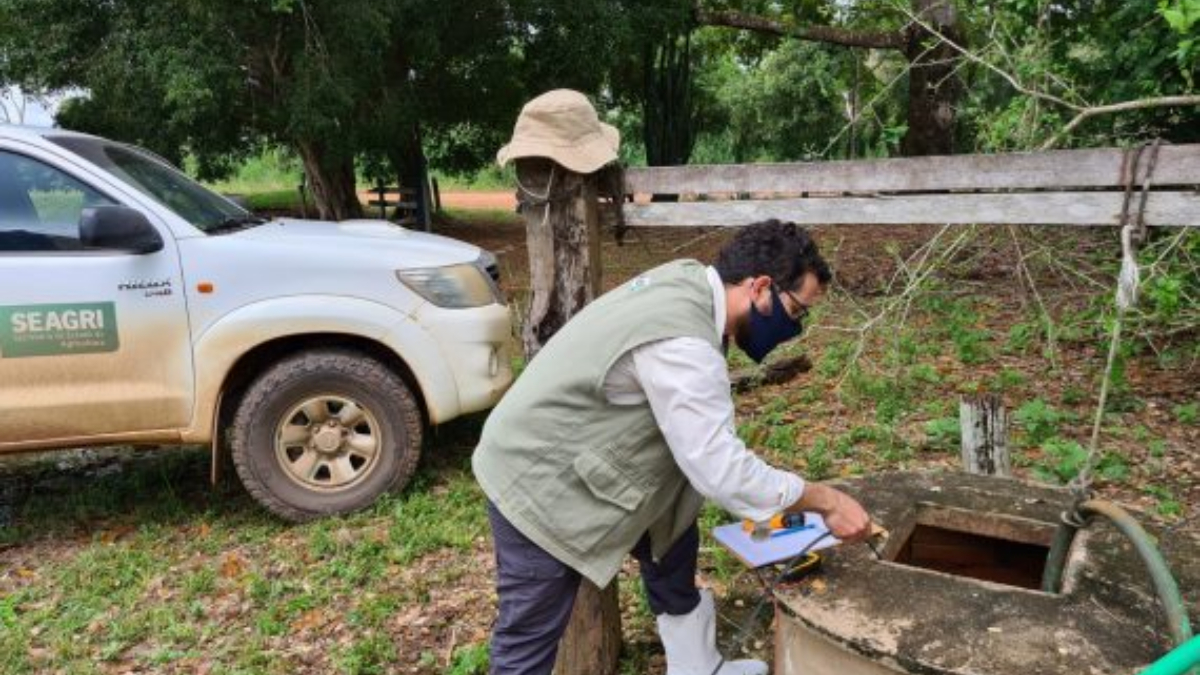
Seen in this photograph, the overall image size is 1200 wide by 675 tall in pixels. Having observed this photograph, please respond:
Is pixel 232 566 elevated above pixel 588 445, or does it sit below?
below

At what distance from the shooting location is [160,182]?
16.0 feet

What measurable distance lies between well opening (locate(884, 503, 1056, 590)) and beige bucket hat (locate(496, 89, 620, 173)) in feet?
5.46

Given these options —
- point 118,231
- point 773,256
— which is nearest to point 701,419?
point 773,256

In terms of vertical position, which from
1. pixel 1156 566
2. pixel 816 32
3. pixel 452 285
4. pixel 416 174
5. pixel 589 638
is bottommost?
pixel 589 638

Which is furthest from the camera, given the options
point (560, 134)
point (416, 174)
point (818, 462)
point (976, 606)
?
point (416, 174)

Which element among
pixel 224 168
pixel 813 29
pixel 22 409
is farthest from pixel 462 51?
pixel 22 409

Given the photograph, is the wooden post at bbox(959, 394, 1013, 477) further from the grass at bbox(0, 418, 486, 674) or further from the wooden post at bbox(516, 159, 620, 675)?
the grass at bbox(0, 418, 486, 674)

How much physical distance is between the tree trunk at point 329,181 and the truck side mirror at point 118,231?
871 cm

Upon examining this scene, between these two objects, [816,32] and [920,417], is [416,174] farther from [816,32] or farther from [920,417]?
[920,417]

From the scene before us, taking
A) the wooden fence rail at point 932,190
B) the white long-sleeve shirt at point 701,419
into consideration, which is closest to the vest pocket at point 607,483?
the white long-sleeve shirt at point 701,419

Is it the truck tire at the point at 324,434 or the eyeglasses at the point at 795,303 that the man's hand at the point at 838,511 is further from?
the truck tire at the point at 324,434

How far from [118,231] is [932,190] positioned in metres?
3.45

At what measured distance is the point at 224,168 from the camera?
58.5 feet

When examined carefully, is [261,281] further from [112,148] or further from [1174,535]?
[1174,535]
